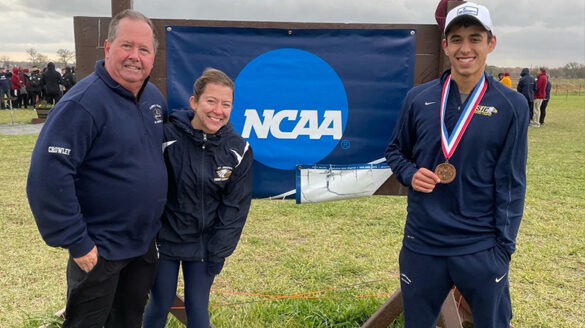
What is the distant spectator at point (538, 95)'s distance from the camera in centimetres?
1514

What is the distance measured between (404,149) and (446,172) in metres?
0.34

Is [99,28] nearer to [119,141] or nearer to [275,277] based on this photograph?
[119,141]

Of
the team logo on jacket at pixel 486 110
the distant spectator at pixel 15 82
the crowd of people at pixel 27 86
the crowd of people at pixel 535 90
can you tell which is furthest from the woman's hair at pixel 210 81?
the distant spectator at pixel 15 82

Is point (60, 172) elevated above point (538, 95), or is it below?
below

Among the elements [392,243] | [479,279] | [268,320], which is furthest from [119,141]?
[392,243]

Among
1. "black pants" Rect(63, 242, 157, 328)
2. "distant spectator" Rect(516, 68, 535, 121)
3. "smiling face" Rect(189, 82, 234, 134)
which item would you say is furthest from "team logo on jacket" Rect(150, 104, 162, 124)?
"distant spectator" Rect(516, 68, 535, 121)

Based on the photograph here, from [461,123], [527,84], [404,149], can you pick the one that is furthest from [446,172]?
[527,84]

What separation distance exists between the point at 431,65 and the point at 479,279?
1.48 m

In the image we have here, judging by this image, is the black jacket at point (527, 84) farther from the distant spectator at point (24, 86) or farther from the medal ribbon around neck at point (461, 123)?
the distant spectator at point (24, 86)

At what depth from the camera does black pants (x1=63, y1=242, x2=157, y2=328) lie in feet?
6.75

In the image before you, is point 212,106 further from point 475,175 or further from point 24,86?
point 24,86

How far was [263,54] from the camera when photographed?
291 cm

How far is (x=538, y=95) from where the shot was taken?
15.4 meters

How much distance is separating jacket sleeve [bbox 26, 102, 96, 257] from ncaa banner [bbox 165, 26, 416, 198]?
1086mm
